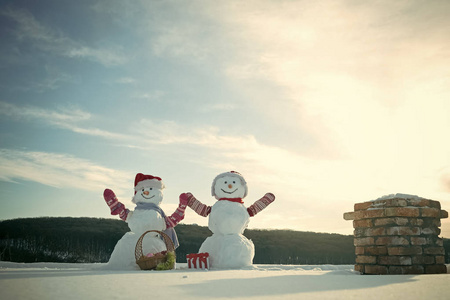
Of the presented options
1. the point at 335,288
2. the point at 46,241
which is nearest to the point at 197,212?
the point at 335,288

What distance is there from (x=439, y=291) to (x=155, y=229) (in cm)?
561

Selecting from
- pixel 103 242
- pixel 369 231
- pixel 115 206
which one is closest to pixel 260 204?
pixel 369 231

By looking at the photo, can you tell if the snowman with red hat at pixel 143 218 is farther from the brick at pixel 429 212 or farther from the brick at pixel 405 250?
the brick at pixel 429 212

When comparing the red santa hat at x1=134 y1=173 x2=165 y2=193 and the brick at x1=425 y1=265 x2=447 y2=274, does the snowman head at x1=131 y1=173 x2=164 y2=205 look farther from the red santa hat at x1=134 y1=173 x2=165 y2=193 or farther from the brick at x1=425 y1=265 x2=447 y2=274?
the brick at x1=425 y1=265 x2=447 y2=274

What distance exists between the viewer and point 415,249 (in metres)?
5.72

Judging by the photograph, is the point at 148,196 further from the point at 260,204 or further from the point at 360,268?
the point at 360,268

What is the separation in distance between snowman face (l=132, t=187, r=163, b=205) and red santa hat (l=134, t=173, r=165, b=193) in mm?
65

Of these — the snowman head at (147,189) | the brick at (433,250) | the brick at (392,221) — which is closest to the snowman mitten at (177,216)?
the snowman head at (147,189)

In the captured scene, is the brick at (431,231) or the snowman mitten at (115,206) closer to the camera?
the brick at (431,231)

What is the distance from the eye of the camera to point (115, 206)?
840 cm

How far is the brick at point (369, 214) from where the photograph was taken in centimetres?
584

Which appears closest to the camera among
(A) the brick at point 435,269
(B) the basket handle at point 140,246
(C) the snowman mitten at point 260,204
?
(A) the brick at point 435,269

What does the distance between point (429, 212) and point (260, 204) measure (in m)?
3.57

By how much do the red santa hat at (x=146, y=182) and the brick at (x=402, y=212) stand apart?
472 cm
